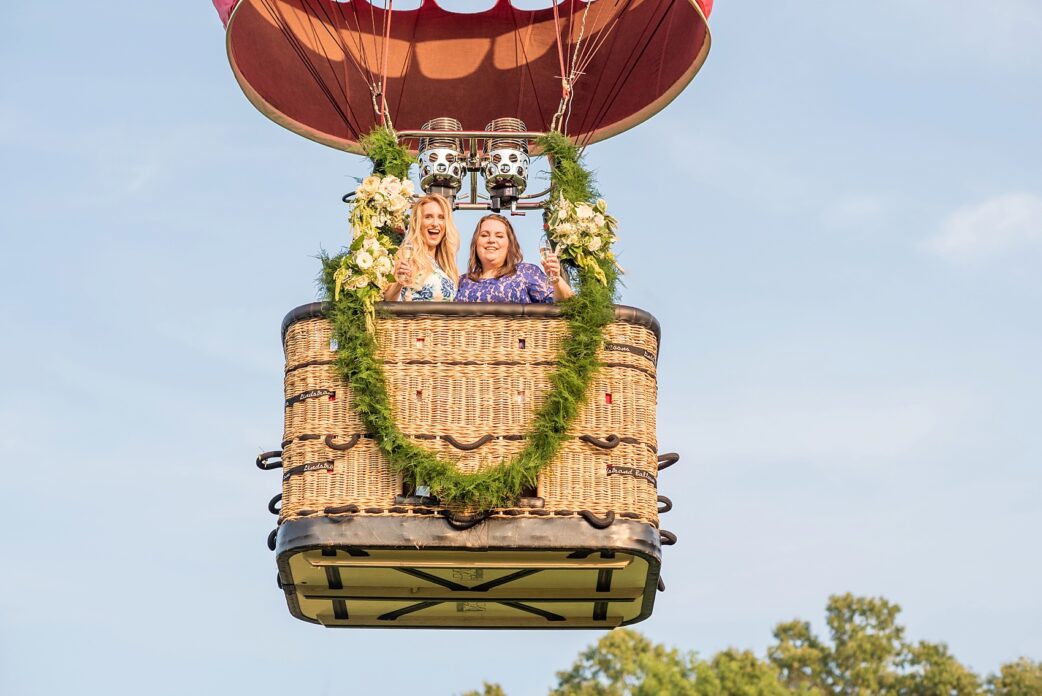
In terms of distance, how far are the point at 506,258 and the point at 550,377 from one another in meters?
1.44

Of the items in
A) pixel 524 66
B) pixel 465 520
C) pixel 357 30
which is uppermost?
pixel 357 30

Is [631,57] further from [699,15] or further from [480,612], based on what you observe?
[480,612]

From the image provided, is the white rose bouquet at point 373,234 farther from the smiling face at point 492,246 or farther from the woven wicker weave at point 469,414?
the smiling face at point 492,246

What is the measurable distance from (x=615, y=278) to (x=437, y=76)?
3.53 meters

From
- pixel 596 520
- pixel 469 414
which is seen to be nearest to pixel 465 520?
pixel 469 414

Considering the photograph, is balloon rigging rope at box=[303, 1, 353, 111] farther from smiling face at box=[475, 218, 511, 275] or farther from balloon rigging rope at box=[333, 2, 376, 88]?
smiling face at box=[475, 218, 511, 275]

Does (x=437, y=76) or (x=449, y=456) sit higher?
(x=437, y=76)

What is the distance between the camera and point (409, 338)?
8625 millimetres

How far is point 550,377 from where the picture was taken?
848 centimetres

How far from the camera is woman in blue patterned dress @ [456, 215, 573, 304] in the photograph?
31.2 feet

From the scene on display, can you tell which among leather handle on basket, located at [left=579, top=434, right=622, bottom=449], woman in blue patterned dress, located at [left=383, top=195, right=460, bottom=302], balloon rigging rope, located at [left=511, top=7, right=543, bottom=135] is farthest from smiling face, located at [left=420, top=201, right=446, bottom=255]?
balloon rigging rope, located at [left=511, top=7, right=543, bottom=135]

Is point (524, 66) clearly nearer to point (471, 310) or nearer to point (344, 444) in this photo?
point (471, 310)

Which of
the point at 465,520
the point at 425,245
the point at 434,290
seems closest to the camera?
the point at 465,520

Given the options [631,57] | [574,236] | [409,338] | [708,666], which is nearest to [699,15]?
[631,57]
